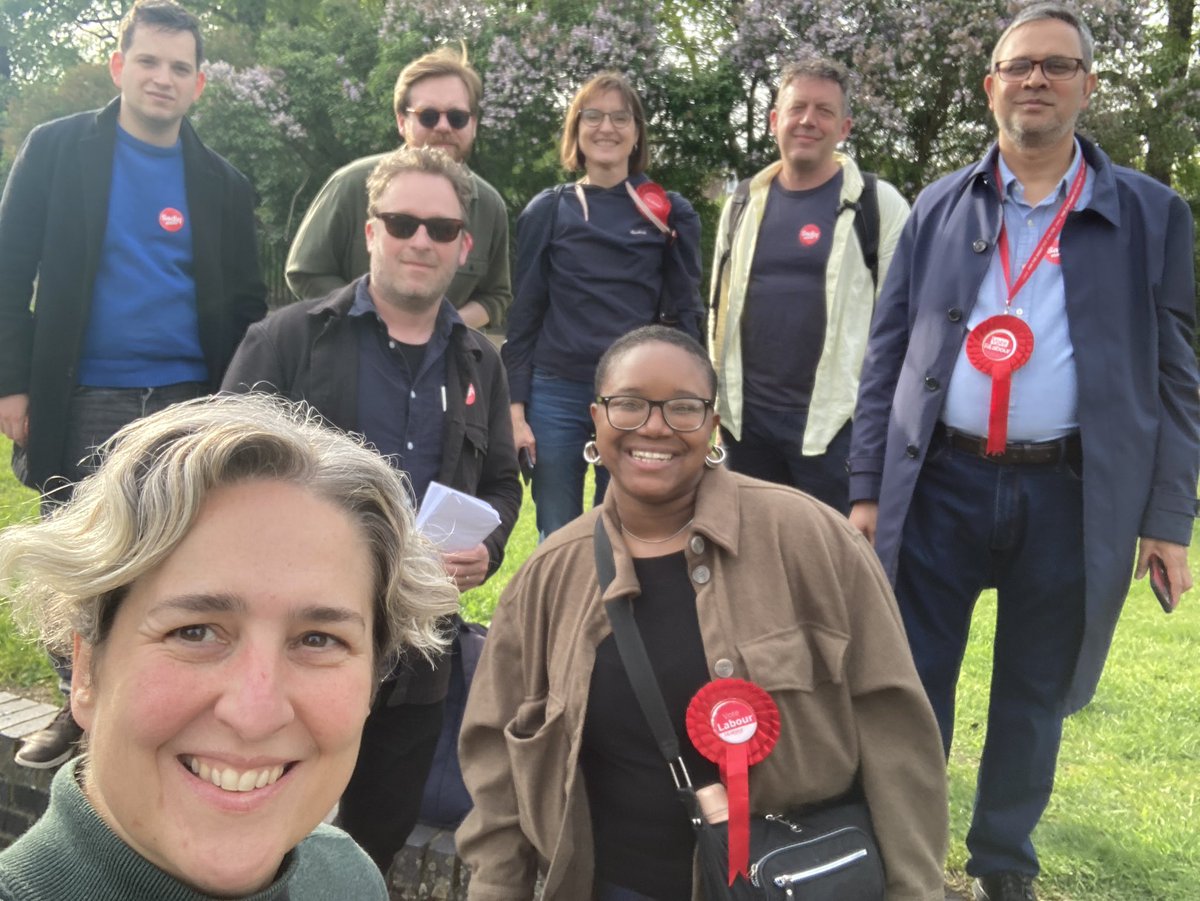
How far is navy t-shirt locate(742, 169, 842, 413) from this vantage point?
441cm

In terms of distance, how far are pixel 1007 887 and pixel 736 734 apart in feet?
4.67

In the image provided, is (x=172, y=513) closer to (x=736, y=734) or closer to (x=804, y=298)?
(x=736, y=734)

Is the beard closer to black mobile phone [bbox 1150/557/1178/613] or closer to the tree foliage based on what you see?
black mobile phone [bbox 1150/557/1178/613]

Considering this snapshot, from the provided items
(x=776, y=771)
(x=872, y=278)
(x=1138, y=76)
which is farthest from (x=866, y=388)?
(x=1138, y=76)

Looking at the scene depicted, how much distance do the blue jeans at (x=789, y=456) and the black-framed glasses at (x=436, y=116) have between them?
1588mm

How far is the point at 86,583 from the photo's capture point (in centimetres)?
150

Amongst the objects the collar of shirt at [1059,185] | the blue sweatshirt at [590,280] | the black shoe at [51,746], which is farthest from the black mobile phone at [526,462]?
the collar of shirt at [1059,185]

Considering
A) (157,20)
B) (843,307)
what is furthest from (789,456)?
(157,20)

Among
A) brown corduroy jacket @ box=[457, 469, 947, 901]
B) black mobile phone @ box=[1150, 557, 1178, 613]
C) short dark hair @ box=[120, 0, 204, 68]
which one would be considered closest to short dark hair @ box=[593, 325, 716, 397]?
brown corduroy jacket @ box=[457, 469, 947, 901]

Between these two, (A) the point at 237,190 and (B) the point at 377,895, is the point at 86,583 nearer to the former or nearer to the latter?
(B) the point at 377,895

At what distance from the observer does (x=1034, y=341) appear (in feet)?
11.0

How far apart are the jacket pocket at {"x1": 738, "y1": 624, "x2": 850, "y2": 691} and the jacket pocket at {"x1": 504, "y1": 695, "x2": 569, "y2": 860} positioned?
489 millimetres

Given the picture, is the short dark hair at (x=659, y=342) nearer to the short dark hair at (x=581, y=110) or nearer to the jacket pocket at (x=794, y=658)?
the jacket pocket at (x=794, y=658)

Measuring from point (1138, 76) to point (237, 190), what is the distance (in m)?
14.3
